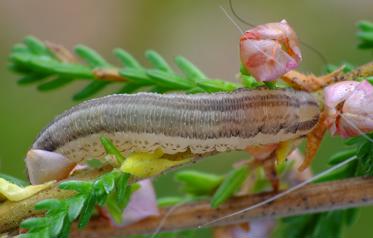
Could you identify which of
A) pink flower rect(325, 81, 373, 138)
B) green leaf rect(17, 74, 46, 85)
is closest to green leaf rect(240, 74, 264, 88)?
pink flower rect(325, 81, 373, 138)

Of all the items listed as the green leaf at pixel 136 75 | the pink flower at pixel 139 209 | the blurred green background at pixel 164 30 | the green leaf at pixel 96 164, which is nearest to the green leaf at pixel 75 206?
the green leaf at pixel 96 164

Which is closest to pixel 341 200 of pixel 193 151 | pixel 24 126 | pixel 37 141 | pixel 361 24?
pixel 193 151

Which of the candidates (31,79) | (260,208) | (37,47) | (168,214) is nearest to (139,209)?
(168,214)

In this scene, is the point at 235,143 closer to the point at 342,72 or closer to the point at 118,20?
the point at 342,72

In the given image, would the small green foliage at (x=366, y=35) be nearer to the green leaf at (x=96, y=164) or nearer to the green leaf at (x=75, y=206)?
the green leaf at (x=96, y=164)

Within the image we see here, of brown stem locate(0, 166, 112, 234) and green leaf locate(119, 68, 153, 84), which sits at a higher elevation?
green leaf locate(119, 68, 153, 84)

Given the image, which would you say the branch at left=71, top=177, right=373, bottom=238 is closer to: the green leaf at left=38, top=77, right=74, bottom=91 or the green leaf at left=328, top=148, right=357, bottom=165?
the green leaf at left=328, top=148, right=357, bottom=165

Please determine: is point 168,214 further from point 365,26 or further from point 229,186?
point 365,26
